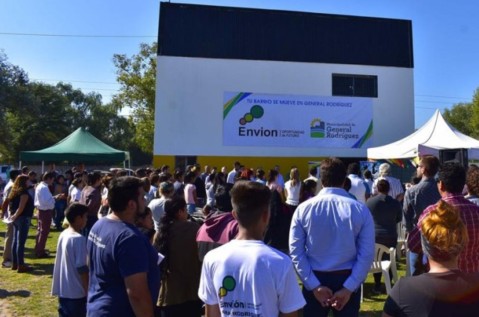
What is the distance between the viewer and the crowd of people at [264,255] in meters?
2.11

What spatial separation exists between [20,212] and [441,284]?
7697 millimetres

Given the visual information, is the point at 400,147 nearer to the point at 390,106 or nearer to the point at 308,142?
the point at 308,142

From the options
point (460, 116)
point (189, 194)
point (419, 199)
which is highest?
point (460, 116)

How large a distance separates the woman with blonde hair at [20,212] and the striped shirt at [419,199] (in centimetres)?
637

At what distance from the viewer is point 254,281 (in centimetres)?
223

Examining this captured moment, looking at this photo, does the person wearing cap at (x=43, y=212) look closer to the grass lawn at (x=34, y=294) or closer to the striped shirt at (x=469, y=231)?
the grass lawn at (x=34, y=294)

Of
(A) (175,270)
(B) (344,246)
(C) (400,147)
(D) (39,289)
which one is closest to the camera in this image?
(B) (344,246)

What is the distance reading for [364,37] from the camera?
82.7 ft

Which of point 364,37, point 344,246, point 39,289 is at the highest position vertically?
point 364,37

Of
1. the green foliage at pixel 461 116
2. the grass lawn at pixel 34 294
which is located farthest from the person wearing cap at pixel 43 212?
the green foliage at pixel 461 116

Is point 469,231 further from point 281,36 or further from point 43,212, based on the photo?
point 281,36

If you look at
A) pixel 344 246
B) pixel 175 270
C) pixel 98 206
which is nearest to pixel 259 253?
pixel 344 246

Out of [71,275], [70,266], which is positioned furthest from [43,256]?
[71,275]

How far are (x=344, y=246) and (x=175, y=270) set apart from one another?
142 centimetres
